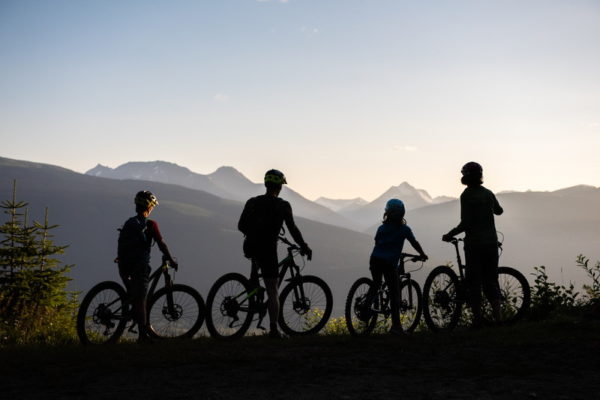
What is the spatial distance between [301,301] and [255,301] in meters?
0.75

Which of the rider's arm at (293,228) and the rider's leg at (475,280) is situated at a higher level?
the rider's arm at (293,228)

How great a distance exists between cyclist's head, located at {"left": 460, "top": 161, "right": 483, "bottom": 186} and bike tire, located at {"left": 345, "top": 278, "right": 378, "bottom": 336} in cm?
237

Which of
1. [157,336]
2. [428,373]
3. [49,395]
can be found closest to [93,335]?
[157,336]

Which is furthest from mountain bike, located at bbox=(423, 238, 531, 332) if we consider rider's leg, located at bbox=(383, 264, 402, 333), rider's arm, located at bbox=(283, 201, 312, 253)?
rider's arm, located at bbox=(283, 201, 312, 253)

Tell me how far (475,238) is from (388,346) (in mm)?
2513

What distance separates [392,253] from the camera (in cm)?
859

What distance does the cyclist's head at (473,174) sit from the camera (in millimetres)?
9148

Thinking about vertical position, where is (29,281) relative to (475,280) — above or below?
below

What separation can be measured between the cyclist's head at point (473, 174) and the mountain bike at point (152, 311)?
185 inches

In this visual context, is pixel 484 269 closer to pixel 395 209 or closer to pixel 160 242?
pixel 395 209

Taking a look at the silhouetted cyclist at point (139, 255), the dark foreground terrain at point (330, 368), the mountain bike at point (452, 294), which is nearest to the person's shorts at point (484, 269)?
the mountain bike at point (452, 294)

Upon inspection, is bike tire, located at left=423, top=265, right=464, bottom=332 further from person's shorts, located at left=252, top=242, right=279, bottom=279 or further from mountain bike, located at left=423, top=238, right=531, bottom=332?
person's shorts, located at left=252, top=242, right=279, bottom=279

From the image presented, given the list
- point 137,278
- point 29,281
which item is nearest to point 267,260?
point 137,278

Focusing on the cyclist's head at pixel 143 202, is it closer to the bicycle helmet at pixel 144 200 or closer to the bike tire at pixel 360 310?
the bicycle helmet at pixel 144 200
